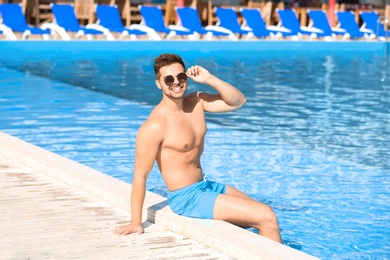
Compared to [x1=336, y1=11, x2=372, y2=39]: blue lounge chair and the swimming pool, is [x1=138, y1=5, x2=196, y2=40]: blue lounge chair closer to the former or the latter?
the swimming pool

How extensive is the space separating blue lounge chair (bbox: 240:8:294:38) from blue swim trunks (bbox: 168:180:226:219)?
16.0 m

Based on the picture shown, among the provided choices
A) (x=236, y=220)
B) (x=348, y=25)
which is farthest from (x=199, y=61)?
(x=236, y=220)

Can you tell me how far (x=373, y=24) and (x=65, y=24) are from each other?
8.42m

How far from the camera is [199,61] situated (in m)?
16.1

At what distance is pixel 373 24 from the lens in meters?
22.2

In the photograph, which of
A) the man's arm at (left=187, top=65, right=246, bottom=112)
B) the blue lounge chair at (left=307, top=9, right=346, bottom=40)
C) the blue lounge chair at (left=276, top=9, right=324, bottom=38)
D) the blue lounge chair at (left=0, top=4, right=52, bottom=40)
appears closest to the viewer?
the man's arm at (left=187, top=65, right=246, bottom=112)

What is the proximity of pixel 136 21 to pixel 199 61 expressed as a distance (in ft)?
16.8

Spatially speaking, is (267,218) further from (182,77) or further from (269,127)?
(269,127)

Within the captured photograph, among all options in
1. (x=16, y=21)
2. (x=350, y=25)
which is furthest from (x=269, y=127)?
(x=350, y=25)

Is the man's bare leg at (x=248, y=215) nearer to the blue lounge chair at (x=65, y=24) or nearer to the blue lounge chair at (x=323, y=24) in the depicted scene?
the blue lounge chair at (x=65, y=24)

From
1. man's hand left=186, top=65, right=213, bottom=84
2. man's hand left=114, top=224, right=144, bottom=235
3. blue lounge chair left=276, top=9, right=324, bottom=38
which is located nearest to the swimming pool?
man's hand left=114, top=224, right=144, bottom=235

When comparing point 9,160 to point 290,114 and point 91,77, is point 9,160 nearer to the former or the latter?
point 290,114

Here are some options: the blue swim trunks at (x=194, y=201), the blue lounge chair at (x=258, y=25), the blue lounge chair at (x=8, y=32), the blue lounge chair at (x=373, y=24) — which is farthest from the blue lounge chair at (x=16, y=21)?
the blue swim trunks at (x=194, y=201)

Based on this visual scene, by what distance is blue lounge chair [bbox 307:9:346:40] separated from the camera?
21.1 m
